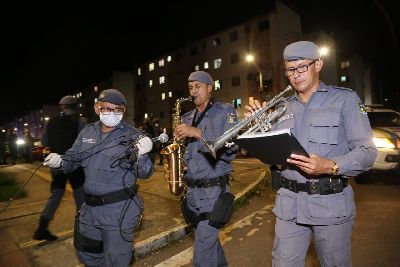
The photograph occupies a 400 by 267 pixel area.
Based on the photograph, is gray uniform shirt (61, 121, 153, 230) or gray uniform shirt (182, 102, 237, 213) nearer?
gray uniform shirt (61, 121, 153, 230)

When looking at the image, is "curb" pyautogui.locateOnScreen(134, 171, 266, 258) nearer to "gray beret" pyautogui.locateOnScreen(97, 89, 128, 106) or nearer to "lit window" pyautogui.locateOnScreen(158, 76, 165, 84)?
"gray beret" pyautogui.locateOnScreen(97, 89, 128, 106)

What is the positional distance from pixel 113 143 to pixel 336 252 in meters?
2.37

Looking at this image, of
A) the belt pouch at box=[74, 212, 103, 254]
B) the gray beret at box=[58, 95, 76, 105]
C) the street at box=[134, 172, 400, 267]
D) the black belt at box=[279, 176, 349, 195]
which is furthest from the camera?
the gray beret at box=[58, 95, 76, 105]

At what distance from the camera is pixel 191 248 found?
15.8ft

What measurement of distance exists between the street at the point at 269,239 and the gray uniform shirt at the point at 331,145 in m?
1.88

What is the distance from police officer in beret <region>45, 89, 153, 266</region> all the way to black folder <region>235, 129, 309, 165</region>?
104 centimetres

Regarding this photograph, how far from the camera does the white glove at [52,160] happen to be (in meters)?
3.09

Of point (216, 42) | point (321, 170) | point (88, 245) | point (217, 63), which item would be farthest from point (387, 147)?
point (216, 42)

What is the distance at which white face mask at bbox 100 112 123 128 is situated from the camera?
133 inches

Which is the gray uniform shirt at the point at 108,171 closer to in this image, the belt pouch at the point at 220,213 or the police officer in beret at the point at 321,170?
the belt pouch at the point at 220,213

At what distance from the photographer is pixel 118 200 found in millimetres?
3145

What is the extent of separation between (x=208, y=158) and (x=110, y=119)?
1226 millimetres

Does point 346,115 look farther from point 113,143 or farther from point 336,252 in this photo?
point 113,143

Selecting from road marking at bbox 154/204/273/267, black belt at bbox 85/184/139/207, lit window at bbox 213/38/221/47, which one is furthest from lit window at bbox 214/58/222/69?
black belt at bbox 85/184/139/207
